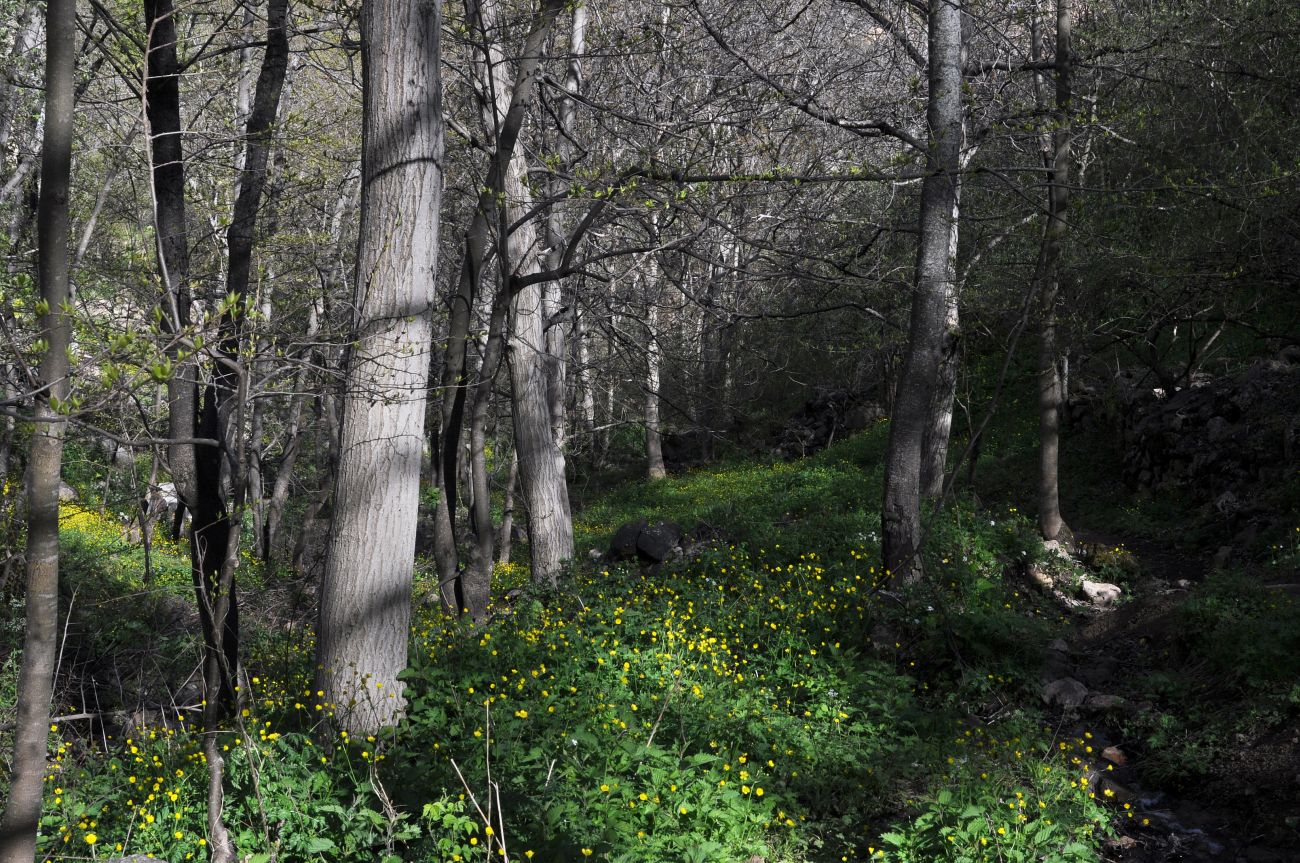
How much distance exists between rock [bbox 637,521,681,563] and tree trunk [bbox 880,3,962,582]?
10.3 feet

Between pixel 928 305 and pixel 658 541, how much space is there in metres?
4.38

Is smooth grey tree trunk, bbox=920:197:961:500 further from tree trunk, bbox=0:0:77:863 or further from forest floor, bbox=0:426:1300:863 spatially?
tree trunk, bbox=0:0:77:863

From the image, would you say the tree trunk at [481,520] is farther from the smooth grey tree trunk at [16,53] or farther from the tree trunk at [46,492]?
the smooth grey tree trunk at [16,53]

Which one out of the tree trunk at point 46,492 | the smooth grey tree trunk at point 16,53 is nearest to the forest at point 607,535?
the tree trunk at point 46,492

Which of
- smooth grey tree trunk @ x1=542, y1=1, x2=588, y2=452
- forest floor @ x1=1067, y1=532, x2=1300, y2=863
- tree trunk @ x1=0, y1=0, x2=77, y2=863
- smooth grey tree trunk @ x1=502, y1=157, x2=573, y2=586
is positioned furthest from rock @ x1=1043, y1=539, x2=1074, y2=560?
tree trunk @ x1=0, y1=0, x2=77, y2=863

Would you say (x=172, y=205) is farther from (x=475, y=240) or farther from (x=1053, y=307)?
(x=1053, y=307)

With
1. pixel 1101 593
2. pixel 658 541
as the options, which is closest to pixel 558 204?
Result: pixel 658 541

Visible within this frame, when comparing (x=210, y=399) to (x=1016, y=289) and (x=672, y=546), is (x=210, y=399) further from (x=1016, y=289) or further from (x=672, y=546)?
(x=1016, y=289)

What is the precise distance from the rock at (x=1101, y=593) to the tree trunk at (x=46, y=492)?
9.62 meters

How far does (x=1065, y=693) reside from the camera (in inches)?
275

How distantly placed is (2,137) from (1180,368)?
17939 mm

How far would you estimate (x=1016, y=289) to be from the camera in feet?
42.8

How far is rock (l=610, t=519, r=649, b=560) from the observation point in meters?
11.0

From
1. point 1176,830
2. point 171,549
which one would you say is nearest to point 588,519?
point 171,549
